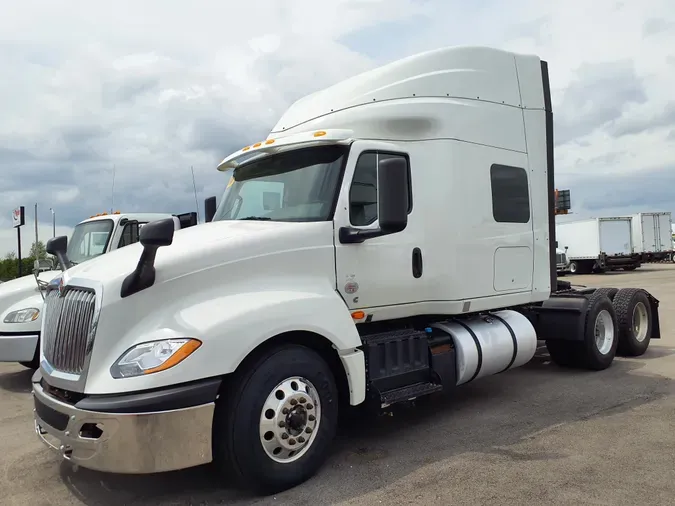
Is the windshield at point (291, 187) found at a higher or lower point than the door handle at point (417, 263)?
higher

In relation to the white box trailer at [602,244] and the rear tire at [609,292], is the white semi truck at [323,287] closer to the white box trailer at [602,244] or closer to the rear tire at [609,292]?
the rear tire at [609,292]

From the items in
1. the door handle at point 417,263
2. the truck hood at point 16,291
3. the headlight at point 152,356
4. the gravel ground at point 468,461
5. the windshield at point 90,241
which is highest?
the windshield at point 90,241

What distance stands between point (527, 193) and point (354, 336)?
10.5ft

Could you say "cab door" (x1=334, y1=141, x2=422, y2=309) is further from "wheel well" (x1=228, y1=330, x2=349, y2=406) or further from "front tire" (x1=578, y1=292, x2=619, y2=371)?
"front tire" (x1=578, y1=292, x2=619, y2=371)

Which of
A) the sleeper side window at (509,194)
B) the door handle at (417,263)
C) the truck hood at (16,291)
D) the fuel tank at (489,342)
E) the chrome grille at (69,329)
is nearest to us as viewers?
the chrome grille at (69,329)

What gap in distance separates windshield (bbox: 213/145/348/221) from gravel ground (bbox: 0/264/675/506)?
209cm

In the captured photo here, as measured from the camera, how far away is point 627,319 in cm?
840

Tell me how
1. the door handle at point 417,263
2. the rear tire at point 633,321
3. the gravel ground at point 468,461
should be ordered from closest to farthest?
the gravel ground at point 468,461 < the door handle at point 417,263 < the rear tire at point 633,321

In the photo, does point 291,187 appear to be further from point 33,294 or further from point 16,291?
point 16,291

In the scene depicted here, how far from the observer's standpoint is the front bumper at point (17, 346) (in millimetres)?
7203

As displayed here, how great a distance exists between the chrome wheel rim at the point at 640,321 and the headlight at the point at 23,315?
848 cm

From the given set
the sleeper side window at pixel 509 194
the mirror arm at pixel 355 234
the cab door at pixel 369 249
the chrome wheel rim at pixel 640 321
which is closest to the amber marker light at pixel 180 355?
the cab door at pixel 369 249

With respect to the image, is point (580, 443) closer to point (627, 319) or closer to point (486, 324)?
point (486, 324)

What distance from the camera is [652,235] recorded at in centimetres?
3294
